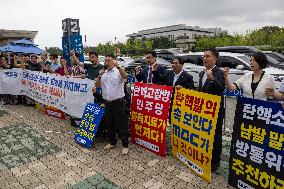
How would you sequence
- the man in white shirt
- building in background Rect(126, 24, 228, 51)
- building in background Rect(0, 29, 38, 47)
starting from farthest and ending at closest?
1. building in background Rect(126, 24, 228, 51)
2. building in background Rect(0, 29, 38, 47)
3. the man in white shirt

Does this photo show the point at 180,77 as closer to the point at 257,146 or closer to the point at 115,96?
the point at 115,96

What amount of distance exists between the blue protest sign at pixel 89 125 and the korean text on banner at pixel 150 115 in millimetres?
753

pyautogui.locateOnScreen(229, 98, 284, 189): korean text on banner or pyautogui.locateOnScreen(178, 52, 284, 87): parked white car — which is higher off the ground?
pyautogui.locateOnScreen(178, 52, 284, 87): parked white car

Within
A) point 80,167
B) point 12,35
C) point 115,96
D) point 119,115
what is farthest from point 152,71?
point 12,35

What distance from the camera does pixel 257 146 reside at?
12.0ft

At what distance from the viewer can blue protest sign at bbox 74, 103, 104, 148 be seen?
5980mm

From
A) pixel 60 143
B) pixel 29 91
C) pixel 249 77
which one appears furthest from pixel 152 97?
pixel 29 91

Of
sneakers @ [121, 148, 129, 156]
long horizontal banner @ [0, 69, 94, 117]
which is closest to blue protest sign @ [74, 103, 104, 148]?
long horizontal banner @ [0, 69, 94, 117]

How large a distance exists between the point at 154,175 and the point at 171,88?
1.55 metres

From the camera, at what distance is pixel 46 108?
8.99 m

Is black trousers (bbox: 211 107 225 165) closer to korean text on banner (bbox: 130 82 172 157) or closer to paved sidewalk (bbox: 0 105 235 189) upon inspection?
paved sidewalk (bbox: 0 105 235 189)

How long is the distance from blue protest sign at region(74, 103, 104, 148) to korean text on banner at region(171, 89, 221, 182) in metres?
1.75

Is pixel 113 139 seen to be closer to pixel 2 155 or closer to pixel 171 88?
pixel 171 88

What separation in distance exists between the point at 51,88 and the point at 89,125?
9.81 ft
